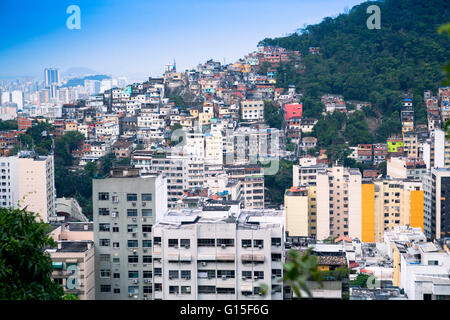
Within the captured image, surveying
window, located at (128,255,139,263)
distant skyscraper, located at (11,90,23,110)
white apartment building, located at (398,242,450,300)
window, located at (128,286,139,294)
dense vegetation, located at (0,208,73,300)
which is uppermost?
distant skyscraper, located at (11,90,23,110)

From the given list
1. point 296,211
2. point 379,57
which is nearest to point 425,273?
point 296,211

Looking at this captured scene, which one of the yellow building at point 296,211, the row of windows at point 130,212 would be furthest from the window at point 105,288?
the yellow building at point 296,211

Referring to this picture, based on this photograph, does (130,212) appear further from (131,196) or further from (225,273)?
(225,273)

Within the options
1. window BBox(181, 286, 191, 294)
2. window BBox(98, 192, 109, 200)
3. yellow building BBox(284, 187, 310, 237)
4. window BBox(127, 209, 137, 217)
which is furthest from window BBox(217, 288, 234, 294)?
yellow building BBox(284, 187, 310, 237)

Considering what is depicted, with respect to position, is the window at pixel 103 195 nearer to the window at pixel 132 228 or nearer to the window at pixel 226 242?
the window at pixel 132 228

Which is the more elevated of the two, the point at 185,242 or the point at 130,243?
the point at 185,242

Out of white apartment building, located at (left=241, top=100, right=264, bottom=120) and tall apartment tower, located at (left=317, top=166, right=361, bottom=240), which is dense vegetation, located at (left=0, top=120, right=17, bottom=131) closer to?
white apartment building, located at (left=241, top=100, right=264, bottom=120)
